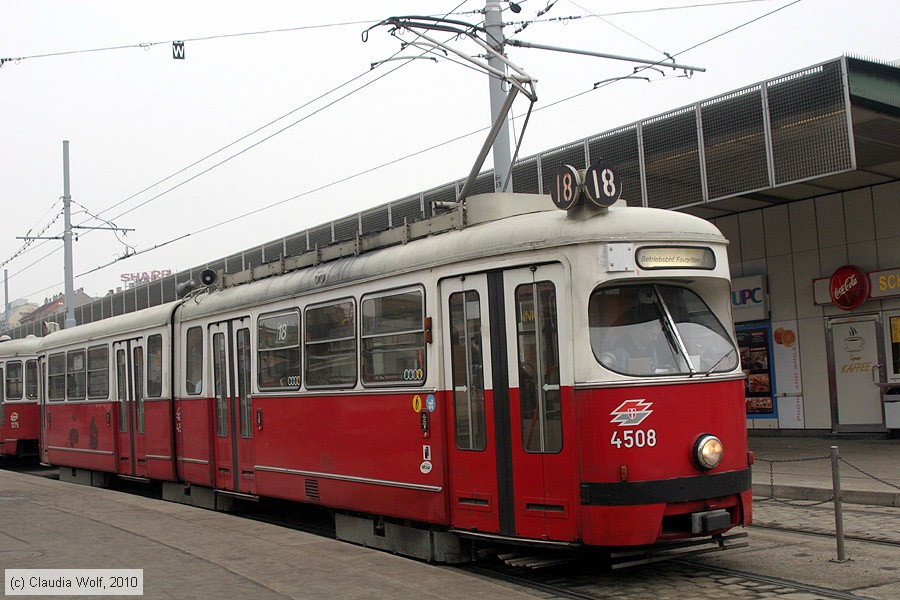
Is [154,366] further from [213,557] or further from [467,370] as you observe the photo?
[467,370]

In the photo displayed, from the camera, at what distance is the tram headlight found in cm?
779

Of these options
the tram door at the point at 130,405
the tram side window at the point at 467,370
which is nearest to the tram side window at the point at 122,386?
the tram door at the point at 130,405

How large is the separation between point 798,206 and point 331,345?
529 inches

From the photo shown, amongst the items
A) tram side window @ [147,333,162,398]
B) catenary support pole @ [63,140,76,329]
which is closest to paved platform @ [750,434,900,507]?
tram side window @ [147,333,162,398]

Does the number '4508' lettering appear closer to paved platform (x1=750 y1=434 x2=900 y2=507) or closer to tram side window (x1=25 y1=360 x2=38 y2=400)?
paved platform (x1=750 y1=434 x2=900 y2=507)

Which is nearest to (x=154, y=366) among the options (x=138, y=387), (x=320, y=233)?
(x=138, y=387)

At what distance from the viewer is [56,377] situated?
20328 mm

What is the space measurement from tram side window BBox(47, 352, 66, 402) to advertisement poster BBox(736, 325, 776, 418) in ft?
46.9

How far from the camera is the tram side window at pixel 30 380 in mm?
23969

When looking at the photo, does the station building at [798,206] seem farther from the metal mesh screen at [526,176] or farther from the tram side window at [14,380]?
the tram side window at [14,380]

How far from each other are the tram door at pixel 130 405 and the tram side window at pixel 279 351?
15.2 ft

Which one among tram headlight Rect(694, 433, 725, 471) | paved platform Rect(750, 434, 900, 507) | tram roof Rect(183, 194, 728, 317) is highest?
tram roof Rect(183, 194, 728, 317)

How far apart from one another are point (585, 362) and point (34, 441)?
20.0m

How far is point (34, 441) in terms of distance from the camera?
24141mm
